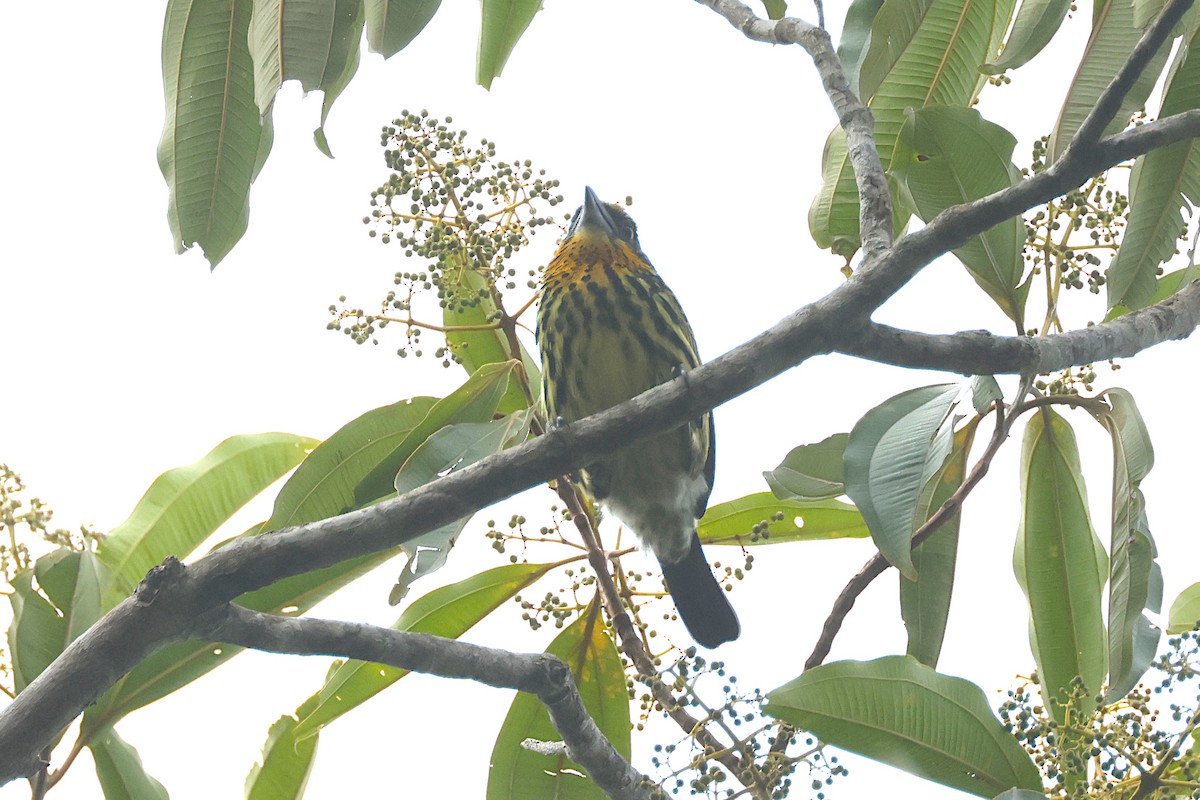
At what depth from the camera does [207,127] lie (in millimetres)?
2088

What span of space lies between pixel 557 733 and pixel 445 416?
25.3 inches

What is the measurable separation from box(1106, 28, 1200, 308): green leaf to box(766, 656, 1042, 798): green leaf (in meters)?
0.77

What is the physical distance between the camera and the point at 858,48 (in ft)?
6.82

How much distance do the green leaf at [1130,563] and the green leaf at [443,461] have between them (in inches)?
41.1

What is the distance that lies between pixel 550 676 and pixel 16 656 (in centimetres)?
102

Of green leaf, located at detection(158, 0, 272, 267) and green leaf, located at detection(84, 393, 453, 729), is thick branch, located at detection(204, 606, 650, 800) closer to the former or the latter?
green leaf, located at detection(84, 393, 453, 729)

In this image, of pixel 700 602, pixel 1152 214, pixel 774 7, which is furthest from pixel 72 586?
pixel 1152 214

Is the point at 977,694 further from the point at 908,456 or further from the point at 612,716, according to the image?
the point at 612,716

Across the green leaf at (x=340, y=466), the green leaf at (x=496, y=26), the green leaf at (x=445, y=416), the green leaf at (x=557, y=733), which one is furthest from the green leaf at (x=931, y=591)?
the green leaf at (x=496, y=26)

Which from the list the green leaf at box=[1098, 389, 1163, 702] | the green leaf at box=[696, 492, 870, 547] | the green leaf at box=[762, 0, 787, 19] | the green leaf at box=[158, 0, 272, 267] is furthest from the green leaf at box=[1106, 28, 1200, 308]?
the green leaf at box=[158, 0, 272, 267]

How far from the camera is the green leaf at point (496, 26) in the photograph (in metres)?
2.39

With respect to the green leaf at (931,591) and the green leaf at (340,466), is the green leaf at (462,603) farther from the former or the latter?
the green leaf at (931,591)

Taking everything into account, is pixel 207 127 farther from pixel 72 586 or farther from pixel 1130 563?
pixel 1130 563

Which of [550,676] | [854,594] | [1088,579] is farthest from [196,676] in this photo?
[1088,579]
